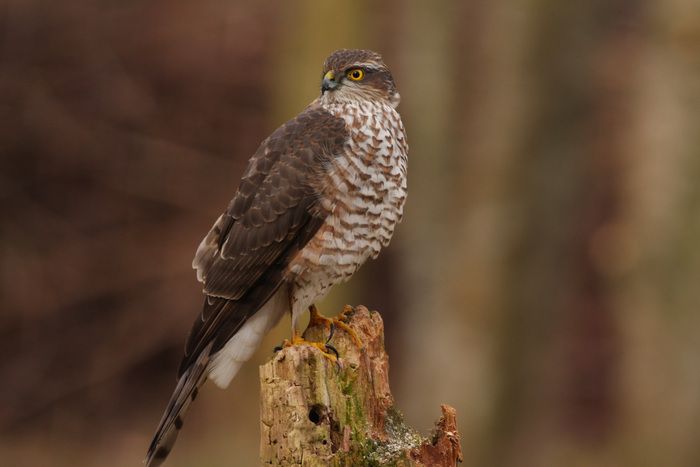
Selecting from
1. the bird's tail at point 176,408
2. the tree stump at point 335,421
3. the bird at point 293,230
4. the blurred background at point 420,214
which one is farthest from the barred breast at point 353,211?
the blurred background at point 420,214

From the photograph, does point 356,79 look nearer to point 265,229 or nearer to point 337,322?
point 265,229

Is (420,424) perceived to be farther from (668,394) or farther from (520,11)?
(520,11)

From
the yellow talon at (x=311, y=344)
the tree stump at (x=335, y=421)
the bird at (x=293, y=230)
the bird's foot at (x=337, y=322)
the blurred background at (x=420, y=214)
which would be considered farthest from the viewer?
the blurred background at (x=420, y=214)

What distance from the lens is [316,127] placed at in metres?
5.50

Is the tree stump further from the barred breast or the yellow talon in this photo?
the barred breast

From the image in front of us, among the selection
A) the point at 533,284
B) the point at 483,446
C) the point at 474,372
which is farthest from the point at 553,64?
the point at 483,446

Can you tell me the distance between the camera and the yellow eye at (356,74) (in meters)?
5.71

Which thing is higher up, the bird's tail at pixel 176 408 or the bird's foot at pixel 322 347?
the bird's foot at pixel 322 347

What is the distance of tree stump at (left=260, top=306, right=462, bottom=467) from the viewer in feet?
14.5

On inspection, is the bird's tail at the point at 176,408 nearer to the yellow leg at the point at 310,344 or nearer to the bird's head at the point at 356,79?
the yellow leg at the point at 310,344

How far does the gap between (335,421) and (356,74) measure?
1924 mm

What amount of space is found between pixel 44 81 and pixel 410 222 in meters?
4.99

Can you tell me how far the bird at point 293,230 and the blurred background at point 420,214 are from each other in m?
3.74

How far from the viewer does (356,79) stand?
571 cm
